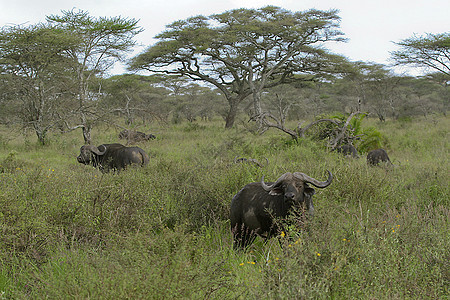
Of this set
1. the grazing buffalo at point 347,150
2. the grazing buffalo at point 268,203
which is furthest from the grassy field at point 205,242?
the grazing buffalo at point 347,150

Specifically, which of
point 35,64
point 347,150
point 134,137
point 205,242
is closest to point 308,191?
point 205,242

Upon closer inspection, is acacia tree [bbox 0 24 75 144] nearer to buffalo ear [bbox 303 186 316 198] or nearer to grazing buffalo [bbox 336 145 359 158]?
grazing buffalo [bbox 336 145 359 158]

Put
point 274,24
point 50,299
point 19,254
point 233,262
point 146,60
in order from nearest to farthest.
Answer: point 50,299, point 19,254, point 233,262, point 274,24, point 146,60

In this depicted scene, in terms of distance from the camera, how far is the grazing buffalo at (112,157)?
7379mm

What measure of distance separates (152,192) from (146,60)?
606 inches

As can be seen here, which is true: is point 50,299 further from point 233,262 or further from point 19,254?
point 233,262

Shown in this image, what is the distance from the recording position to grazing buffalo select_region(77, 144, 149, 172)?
Result: 7.38 metres

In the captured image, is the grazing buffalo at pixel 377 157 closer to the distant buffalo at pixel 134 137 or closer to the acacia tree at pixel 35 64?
the distant buffalo at pixel 134 137

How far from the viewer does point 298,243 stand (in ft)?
8.30

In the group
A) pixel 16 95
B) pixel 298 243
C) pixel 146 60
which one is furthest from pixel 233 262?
pixel 146 60

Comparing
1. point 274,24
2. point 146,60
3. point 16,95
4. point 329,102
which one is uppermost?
point 274,24

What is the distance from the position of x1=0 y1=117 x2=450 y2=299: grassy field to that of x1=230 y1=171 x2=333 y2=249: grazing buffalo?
151mm

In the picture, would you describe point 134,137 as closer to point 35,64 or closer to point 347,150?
point 35,64

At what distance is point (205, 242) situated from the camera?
115 inches
